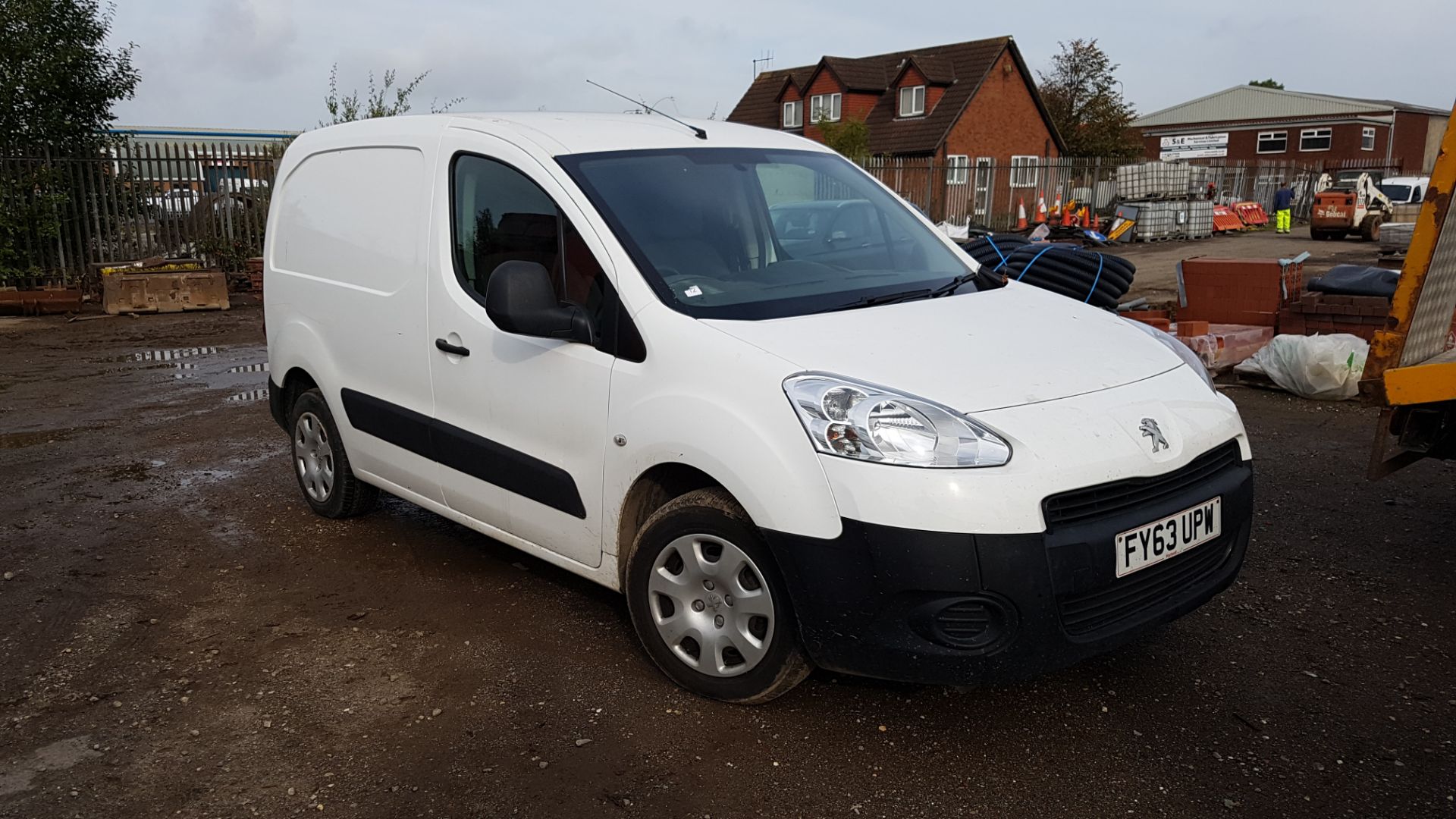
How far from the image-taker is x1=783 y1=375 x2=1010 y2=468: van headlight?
3.00 metres

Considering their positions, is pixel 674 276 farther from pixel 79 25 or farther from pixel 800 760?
pixel 79 25

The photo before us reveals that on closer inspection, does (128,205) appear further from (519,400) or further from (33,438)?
(519,400)

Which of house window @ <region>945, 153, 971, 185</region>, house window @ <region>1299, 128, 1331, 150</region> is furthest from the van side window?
house window @ <region>1299, 128, 1331, 150</region>

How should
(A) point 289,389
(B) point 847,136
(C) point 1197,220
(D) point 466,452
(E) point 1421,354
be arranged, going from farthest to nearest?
(B) point 847,136
(C) point 1197,220
(A) point 289,389
(E) point 1421,354
(D) point 466,452

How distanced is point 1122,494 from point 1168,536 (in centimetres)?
24

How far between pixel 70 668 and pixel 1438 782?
14.5 ft

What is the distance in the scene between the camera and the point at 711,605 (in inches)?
135

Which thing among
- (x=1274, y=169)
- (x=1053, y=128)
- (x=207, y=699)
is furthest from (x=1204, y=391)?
(x=1053, y=128)

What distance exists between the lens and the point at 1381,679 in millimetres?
3699

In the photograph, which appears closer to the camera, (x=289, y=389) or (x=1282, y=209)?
(x=289, y=389)

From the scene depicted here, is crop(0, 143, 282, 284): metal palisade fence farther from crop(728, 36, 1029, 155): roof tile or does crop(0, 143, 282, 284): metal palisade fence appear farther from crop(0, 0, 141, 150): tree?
crop(728, 36, 1029, 155): roof tile

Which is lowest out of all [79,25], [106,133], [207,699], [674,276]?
[207,699]

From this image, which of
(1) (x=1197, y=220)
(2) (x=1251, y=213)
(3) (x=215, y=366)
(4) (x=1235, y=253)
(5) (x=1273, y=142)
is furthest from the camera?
(5) (x=1273, y=142)

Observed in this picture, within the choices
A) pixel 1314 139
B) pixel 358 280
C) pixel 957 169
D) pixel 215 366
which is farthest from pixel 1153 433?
pixel 1314 139
